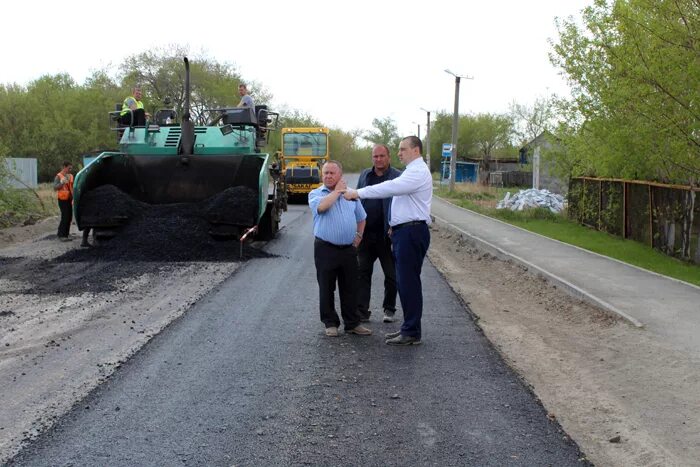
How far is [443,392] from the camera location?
5906 mm

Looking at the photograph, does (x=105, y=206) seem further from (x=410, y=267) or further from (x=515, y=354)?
(x=515, y=354)

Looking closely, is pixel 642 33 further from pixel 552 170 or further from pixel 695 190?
pixel 552 170

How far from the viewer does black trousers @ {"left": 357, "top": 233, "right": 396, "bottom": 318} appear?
8.52m

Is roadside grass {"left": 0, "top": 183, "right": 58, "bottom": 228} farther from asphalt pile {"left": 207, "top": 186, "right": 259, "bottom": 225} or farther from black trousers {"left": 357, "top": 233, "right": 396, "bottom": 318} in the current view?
black trousers {"left": 357, "top": 233, "right": 396, "bottom": 318}

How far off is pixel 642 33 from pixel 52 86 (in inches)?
1962

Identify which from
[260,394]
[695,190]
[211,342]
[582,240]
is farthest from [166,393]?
[582,240]

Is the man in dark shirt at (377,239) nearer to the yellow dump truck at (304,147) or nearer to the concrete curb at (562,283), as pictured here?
the concrete curb at (562,283)

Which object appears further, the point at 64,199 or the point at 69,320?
the point at 64,199

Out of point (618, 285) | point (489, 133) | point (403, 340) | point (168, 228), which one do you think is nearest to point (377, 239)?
point (403, 340)

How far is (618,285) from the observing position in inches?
441

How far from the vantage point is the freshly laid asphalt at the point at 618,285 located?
8.41 meters

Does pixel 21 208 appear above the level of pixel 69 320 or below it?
above

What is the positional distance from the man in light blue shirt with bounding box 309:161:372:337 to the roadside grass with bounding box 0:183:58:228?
49.1 ft

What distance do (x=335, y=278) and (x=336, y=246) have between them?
36 centimetres
